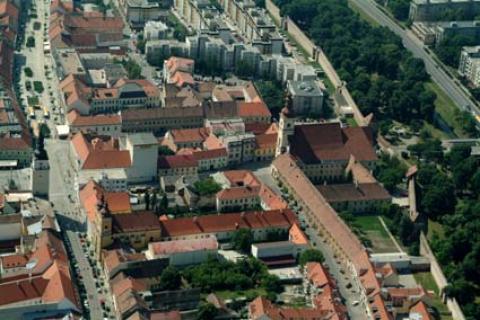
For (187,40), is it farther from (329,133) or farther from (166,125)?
(329,133)

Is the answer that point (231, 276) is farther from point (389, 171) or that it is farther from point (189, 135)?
point (189, 135)

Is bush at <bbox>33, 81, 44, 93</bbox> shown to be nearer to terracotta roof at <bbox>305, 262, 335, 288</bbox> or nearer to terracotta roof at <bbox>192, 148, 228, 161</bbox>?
terracotta roof at <bbox>192, 148, 228, 161</bbox>

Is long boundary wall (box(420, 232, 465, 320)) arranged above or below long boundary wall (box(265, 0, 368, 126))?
below

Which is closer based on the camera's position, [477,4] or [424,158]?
[424,158]

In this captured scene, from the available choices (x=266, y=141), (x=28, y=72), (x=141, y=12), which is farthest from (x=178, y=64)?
(x=141, y=12)

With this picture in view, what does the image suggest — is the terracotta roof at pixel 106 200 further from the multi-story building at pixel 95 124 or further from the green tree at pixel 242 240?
the multi-story building at pixel 95 124

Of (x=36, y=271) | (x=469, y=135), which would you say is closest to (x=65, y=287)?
(x=36, y=271)

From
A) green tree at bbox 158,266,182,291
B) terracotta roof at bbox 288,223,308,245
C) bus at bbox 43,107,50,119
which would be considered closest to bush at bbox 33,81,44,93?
bus at bbox 43,107,50,119

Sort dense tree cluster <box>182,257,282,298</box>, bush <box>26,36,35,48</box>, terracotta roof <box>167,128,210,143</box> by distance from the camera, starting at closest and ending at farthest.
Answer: dense tree cluster <box>182,257,282,298</box> → terracotta roof <box>167,128,210,143</box> → bush <box>26,36,35,48</box>
